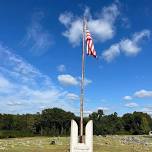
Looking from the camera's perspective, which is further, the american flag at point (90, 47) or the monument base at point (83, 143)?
the monument base at point (83, 143)

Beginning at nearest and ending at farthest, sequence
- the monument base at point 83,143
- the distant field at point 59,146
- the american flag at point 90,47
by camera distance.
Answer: the american flag at point 90,47 < the monument base at point 83,143 < the distant field at point 59,146

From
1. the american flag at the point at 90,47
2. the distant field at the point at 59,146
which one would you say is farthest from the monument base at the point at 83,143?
the distant field at the point at 59,146

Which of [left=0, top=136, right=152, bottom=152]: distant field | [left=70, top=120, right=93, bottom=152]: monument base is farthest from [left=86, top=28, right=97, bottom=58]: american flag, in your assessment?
[left=0, top=136, right=152, bottom=152]: distant field

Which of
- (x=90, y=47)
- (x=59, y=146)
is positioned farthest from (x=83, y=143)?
(x=59, y=146)

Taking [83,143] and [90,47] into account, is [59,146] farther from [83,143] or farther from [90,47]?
[90,47]

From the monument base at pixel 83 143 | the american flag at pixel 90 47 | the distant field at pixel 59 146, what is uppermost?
the american flag at pixel 90 47

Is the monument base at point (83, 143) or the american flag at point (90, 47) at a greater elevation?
the american flag at point (90, 47)

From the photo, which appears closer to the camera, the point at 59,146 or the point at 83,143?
the point at 83,143

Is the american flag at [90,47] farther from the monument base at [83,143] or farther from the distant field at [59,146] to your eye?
the distant field at [59,146]

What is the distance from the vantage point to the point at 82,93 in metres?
27.5

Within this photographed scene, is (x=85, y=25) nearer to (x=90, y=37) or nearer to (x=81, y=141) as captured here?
(x=90, y=37)

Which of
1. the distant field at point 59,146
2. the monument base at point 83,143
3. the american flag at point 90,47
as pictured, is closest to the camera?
the american flag at point 90,47

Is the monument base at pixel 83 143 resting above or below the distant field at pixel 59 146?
below

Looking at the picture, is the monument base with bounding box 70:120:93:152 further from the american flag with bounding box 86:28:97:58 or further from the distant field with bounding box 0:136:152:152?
the distant field with bounding box 0:136:152:152
